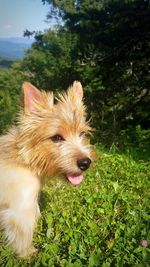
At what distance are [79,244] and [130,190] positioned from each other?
2687mm

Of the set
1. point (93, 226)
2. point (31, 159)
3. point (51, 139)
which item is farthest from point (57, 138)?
point (93, 226)

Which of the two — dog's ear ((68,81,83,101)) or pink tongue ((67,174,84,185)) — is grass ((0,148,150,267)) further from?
dog's ear ((68,81,83,101))

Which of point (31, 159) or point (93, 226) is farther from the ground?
point (31, 159)

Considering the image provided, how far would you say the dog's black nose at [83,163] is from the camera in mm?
4867

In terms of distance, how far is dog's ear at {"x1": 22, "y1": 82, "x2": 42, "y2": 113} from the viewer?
484 centimetres

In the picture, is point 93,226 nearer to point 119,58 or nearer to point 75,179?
point 75,179

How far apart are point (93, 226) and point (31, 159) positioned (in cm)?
96

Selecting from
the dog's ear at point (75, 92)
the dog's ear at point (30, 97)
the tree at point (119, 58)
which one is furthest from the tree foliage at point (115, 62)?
the dog's ear at point (30, 97)

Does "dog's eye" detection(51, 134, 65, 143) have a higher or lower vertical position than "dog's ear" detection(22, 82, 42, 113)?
lower

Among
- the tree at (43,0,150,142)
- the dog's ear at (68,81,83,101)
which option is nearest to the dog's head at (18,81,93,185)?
the dog's ear at (68,81,83,101)

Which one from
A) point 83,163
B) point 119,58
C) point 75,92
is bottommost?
point 83,163

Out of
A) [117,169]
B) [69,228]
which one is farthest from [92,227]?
→ [117,169]

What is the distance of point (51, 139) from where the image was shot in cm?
495

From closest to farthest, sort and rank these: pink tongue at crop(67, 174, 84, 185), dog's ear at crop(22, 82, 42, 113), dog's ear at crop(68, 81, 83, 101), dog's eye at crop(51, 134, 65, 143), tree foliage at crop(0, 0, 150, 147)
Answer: dog's ear at crop(22, 82, 42, 113) → dog's eye at crop(51, 134, 65, 143) → pink tongue at crop(67, 174, 84, 185) → dog's ear at crop(68, 81, 83, 101) → tree foliage at crop(0, 0, 150, 147)
